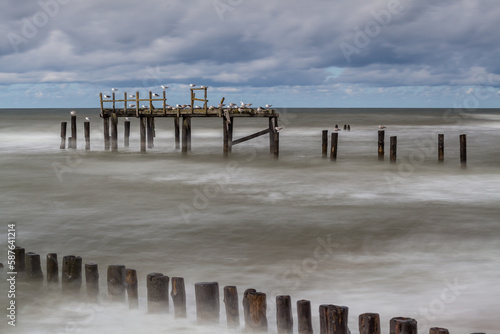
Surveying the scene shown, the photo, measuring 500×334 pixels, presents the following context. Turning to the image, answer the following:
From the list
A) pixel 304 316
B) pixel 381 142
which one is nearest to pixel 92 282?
pixel 304 316

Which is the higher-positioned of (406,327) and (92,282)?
(406,327)

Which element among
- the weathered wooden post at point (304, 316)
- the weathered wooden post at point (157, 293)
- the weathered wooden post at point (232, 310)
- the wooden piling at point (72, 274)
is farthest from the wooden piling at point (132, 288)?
the weathered wooden post at point (304, 316)

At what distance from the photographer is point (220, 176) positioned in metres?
26.1

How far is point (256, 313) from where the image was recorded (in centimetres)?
773

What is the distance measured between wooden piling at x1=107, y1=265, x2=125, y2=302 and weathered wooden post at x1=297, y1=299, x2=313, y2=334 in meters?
2.85

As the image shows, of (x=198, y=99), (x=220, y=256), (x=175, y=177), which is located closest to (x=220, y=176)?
(x=175, y=177)

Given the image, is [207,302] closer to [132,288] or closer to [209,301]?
[209,301]

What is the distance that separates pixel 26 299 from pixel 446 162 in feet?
80.9

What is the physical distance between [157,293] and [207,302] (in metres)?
0.82

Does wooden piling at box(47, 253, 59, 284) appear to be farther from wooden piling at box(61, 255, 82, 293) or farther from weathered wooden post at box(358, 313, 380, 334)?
weathered wooden post at box(358, 313, 380, 334)

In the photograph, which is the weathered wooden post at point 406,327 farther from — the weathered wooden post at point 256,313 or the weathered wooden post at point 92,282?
the weathered wooden post at point 92,282

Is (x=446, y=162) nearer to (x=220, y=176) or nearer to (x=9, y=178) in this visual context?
(x=220, y=176)

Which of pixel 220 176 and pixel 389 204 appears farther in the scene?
pixel 220 176

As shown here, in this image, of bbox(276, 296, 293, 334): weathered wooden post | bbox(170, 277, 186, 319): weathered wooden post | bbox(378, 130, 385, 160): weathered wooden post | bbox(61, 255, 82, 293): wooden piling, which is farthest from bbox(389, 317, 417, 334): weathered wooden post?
bbox(378, 130, 385, 160): weathered wooden post
